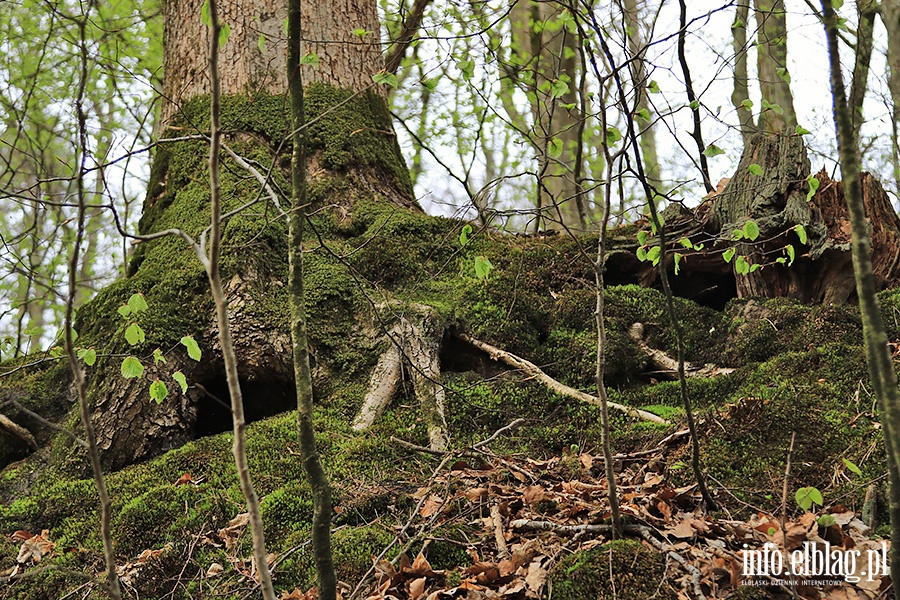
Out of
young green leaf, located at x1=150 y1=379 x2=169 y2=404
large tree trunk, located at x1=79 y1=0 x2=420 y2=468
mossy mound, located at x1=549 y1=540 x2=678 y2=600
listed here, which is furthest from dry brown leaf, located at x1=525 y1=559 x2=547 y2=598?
large tree trunk, located at x1=79 y1=0 x2=420 y2=468

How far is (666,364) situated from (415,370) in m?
1.77

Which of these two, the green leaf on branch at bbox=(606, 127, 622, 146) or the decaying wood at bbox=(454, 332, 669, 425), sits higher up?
the green leaf on branch at bbox=(606, 127, 622, 146)

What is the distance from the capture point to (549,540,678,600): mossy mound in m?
2.46

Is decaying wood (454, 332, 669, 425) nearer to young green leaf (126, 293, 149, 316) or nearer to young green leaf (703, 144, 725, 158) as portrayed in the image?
young green leaf (703, 144, 725, 158)

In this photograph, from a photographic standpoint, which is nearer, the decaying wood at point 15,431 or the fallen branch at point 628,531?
the fallen branch at point 628,531

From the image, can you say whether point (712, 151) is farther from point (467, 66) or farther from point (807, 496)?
point (807, 496)

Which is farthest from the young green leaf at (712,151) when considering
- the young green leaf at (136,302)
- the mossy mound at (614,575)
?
the young green leaf at (136,302)

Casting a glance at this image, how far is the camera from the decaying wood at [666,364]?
446 centimetres

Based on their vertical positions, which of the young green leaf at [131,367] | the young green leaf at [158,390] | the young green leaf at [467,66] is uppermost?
the young green leaf at [467,66]

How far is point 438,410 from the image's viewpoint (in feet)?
13.3

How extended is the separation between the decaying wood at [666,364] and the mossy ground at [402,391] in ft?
0.22

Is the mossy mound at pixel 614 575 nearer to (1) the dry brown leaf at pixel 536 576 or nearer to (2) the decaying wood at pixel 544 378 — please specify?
(1) the dry brown leaf at pixel 536 576

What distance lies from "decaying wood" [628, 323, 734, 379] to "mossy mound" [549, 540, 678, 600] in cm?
210

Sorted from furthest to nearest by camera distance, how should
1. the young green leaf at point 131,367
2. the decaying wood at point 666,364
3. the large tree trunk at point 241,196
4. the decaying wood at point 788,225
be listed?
the decaying wood at point 788,225, the decaying wood at point 666,364, the large tree trunk at point 241,196, the young green leaf at point 131,367
